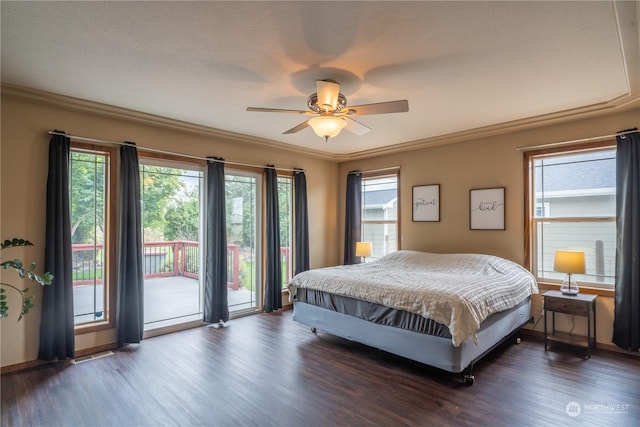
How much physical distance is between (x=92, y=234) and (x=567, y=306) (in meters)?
5.17

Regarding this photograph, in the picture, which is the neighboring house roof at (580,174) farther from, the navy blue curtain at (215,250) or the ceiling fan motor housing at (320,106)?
the navy blue curtain at (215,250)

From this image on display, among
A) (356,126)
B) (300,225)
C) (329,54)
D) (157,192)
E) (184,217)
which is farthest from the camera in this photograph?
(300,225)

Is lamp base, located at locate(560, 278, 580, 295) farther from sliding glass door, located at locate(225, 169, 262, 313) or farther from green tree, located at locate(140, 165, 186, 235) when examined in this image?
green tree, located at locate(140, 165, 186, 235)

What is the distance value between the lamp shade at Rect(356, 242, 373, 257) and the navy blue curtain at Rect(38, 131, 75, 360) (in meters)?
3.78

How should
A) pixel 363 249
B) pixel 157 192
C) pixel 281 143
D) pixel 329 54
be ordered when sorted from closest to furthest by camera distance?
pixel 329 54
pixel 157 192
pixel 281 143
pixel 363 249

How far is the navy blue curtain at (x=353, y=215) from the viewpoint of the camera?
601 cm

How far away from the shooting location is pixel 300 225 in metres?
5.62

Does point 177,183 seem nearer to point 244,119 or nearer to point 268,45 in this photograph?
point 244,119

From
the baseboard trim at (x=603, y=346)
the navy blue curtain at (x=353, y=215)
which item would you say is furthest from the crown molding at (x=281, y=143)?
the baseboard trim at (x=603, y=346)

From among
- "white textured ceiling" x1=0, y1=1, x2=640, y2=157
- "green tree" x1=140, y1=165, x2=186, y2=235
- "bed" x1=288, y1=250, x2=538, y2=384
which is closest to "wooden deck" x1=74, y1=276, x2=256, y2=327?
"green tree" x1=140, y1=165, x2=186, y2=235

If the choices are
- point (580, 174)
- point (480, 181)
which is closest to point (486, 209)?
point (480, 181)

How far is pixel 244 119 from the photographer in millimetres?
4070

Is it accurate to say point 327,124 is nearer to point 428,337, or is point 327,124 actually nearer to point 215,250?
point 428,337

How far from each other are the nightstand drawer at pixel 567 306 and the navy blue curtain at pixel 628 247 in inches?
16.3
